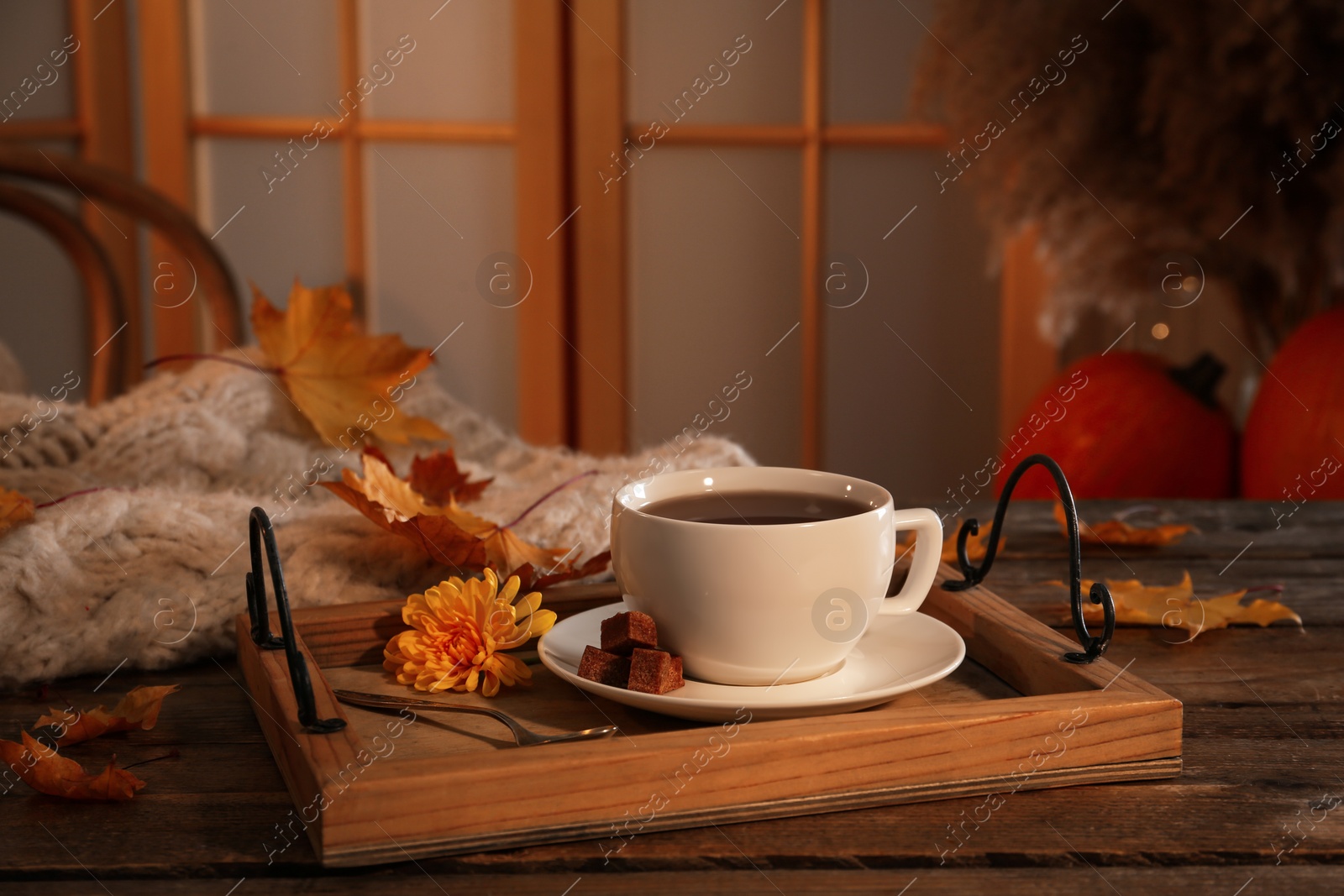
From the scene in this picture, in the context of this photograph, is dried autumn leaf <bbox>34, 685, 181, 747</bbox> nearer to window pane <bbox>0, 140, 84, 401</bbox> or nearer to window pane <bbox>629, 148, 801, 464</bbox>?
window pane <bbox>629, 148, 801, 464</bbox>

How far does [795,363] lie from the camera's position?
2.33 metres

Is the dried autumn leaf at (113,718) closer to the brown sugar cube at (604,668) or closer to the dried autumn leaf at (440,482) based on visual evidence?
the brown sugar cube at (604,668)

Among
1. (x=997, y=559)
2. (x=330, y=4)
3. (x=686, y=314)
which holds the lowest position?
(x=997, y=559)

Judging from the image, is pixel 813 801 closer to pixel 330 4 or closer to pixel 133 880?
pixel 133 880

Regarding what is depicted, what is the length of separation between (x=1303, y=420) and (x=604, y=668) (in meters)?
1.28

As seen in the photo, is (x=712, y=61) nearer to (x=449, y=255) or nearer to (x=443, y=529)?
(x=449, y=255)

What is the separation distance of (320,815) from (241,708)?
0.71 ft

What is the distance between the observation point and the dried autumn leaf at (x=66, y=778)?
489 mm

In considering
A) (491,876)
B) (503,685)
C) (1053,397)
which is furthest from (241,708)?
(1053,397)

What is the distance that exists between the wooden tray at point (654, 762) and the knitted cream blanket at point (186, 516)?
5.7 inches

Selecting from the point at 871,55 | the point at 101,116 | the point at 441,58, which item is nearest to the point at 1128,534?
the point at 871,55

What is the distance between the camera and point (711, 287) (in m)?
2.28

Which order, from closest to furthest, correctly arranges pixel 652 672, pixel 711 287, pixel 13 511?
pixel 652 672 < pixel 13 511 < pixel 711 287

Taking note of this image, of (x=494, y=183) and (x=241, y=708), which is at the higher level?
(x=494, y=183)
